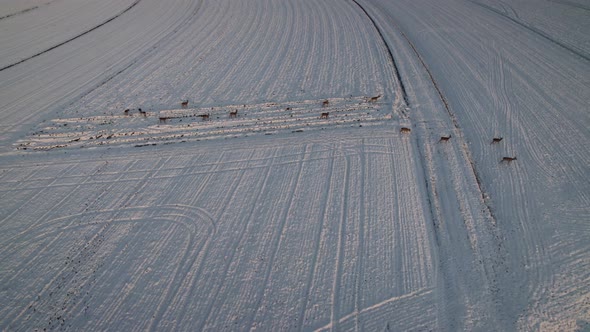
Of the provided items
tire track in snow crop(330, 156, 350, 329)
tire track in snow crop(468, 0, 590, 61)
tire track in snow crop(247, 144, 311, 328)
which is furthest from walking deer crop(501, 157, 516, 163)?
tire track in snow crop(468, 0, 590, 61)

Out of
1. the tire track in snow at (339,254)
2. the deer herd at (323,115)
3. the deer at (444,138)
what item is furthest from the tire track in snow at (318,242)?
the deer at (444,138)

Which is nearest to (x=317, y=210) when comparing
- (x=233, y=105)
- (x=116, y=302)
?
(x=116, y=302)

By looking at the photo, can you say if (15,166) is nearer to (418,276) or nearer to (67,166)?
(67,166)

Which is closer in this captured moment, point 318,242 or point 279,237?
point 318,242

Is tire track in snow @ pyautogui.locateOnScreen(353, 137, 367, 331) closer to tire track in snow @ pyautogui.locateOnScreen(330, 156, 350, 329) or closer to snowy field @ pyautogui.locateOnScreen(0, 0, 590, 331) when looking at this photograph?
snowy field @ pyautogui.locateOnScreen(0, 0, 590, 331)

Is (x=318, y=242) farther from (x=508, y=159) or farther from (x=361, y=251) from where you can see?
(x=508, y=159)

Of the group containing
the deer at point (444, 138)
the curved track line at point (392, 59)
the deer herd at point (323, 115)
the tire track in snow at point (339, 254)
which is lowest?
the tire track in snow at point (339, 254)

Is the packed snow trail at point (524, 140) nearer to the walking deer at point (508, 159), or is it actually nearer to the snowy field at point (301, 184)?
the snowy field at point (301, 184)

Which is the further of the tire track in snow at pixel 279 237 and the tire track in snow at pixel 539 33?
the tire track in snow at pixel 539 33

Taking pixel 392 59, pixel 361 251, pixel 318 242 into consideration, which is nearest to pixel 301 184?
pixel 318 242
